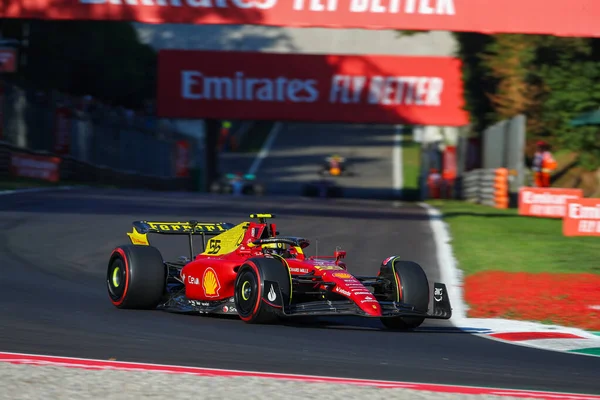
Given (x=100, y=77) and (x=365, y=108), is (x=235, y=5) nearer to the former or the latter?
(x=365, y=108)

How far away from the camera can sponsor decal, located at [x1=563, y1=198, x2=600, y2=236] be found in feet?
60.1

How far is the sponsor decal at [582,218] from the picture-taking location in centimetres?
1833

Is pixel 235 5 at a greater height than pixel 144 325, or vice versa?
pixel 235 5

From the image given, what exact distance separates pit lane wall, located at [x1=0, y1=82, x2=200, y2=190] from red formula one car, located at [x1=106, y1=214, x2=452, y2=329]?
2006 centimetres

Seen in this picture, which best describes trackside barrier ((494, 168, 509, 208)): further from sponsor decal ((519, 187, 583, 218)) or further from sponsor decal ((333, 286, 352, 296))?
sponsor decal ((333, 286, 352, 296))

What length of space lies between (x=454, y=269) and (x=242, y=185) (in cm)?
2487

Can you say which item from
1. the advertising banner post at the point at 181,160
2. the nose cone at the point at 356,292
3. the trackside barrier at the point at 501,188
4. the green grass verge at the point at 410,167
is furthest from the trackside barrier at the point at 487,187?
the nose cone at the point at 356,292

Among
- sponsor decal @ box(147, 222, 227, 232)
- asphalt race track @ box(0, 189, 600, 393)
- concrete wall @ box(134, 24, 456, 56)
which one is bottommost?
asphalt race track @ box(0, 189, 600, 393)

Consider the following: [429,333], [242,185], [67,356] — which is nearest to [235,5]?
[429,333]

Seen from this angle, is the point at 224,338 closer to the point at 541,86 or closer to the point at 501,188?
the point at 501,188

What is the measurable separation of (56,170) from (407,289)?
75.8 ft

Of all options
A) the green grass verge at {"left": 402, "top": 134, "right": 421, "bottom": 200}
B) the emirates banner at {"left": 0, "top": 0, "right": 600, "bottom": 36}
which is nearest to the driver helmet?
the emirates banner at {"left": 0, "top": 0, "right": 600, "bottom": 36}

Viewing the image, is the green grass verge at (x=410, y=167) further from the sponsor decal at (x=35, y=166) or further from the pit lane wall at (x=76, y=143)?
the sponsor decal at (x=35, y=166)

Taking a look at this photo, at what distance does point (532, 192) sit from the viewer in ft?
79.5
